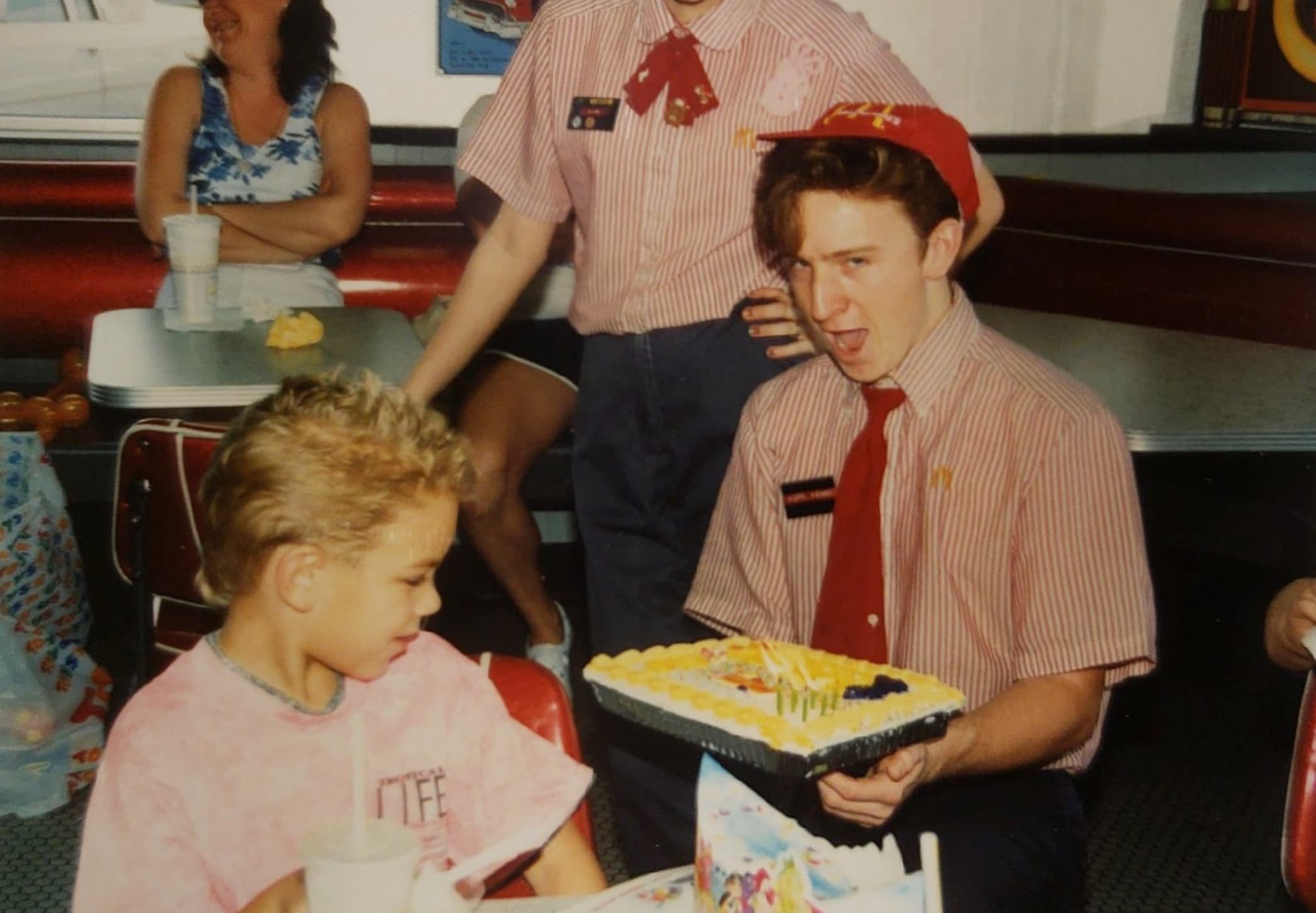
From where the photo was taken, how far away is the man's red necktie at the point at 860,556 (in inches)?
74.3

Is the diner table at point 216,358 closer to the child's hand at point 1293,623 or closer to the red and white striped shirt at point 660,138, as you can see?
the red and white striped shirt at point 660,138

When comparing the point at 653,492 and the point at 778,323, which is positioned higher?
the point at 778,323

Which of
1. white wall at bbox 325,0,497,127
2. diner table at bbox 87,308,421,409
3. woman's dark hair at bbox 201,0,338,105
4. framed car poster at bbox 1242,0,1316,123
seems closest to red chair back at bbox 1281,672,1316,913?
diner table at bbox 87,308,421,409

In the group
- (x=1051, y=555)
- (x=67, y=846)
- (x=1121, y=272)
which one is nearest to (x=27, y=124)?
(x=67, y=846)

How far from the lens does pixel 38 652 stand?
10.4 feet

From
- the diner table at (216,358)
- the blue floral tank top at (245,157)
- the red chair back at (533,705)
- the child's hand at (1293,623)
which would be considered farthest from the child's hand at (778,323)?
the blue floral tank top at (245,157)

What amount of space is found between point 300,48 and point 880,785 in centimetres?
294

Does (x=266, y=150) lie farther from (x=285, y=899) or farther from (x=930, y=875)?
(x=930, y=875)

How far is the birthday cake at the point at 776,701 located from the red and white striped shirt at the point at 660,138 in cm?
98

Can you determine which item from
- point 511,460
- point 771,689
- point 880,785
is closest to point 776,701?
point 771,689

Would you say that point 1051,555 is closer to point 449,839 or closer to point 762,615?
point 762,615

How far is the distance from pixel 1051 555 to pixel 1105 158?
4.12m

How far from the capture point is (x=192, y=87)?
383 cm

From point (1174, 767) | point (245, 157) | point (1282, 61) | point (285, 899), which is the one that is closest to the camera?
point (285, 899)
